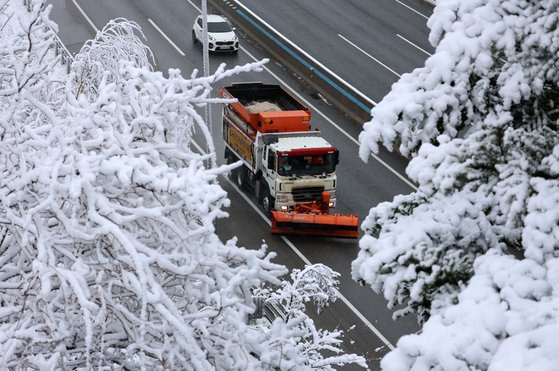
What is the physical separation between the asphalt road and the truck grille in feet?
3.72

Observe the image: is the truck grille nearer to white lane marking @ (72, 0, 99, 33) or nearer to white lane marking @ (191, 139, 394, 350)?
white lane marking @ (191, 139, 394, 350)

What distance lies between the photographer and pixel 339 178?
109 feet

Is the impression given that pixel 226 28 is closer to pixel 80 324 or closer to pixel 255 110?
pixel 255 110

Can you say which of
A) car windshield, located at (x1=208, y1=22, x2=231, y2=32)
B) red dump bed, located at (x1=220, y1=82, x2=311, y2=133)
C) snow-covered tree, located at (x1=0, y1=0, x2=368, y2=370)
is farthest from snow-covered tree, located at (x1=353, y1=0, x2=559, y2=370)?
car windshield, located at (x1=208, y1=22, x2=231, y2=32)

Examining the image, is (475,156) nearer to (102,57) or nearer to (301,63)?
(102,57)

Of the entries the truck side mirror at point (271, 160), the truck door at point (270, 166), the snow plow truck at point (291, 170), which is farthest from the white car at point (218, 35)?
the truck side mirror at point (271, 160)

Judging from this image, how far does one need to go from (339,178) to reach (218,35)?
11932 millimetres

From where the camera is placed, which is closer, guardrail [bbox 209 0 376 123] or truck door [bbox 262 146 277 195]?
truck door [bbox 262 146 277 195]

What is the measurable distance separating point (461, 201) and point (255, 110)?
68.5 ft

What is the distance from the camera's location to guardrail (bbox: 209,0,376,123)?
38.0 meters

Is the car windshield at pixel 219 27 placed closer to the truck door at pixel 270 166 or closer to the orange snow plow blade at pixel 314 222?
the truck door at pixel 270 166

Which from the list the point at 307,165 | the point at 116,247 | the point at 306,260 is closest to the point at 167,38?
the point at 307,165

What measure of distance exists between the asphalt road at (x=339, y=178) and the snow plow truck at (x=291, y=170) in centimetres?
59

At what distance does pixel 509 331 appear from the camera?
873 cm
